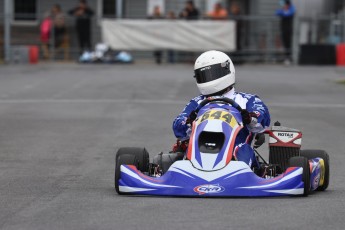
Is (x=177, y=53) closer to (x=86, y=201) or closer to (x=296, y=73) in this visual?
(x=296, y=73)

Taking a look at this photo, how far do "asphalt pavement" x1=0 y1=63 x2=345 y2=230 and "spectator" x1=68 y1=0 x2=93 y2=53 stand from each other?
170 cm

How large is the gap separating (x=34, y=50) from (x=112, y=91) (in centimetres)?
1014

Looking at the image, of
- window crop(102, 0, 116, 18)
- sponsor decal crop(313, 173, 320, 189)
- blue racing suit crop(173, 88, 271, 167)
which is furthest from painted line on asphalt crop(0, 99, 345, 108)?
window crop(102, 0, 116, 18)

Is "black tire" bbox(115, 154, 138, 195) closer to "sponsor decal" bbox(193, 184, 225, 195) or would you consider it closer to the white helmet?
"sponsor decal" bbox(193, 184, 225, 195)

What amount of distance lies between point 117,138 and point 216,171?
19.6 feet

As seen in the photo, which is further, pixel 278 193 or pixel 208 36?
pixel 208 36

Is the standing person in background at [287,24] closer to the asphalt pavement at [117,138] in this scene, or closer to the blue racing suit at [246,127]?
the asphalt pavement at [117,138]

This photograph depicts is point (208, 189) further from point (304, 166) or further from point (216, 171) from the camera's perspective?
point (304, 166)

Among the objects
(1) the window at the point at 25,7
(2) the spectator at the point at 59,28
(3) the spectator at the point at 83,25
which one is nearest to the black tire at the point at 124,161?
(3) the spectator at the point at 83,25

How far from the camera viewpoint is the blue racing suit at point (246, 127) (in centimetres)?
912

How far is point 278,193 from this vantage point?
8672 millimetres

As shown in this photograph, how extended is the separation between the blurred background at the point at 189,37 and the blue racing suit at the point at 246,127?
2183 centimetres

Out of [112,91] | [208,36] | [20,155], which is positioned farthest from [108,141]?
[208,36]

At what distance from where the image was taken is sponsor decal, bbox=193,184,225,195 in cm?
857
